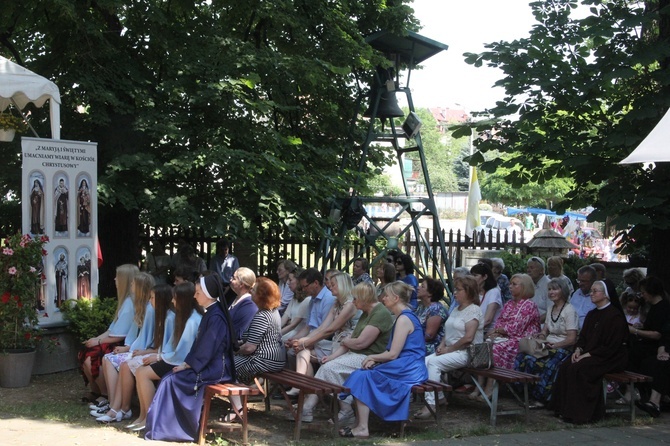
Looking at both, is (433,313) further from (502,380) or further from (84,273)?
(84,273)

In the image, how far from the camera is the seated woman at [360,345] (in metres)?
7.84

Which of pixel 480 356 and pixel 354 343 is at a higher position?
pixel 354 343

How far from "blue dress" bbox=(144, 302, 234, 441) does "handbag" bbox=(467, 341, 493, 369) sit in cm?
258

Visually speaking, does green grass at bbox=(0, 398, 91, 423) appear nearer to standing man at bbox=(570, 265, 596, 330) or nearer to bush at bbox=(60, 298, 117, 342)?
bush at bbox=(60, 298, 117, 342)

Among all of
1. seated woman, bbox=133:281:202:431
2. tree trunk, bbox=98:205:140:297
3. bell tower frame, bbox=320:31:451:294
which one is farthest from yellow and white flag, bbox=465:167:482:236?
seated woman, bbox=133:281:202:431

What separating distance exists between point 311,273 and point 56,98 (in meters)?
4.00

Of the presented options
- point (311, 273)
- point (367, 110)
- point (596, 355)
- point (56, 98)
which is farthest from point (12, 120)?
point (596, 355)

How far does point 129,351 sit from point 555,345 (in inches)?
178

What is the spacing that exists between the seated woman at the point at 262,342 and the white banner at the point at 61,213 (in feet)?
10.6

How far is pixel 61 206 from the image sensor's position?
1016 cm

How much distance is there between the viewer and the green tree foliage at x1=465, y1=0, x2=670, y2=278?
384 inches

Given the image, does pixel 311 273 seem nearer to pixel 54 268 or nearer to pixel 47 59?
pixel 54 268

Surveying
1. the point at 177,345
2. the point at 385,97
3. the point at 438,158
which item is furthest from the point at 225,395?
the point at 438,158

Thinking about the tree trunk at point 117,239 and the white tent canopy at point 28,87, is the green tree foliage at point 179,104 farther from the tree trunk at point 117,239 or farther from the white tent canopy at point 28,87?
the white tent canopy at point 28,87
